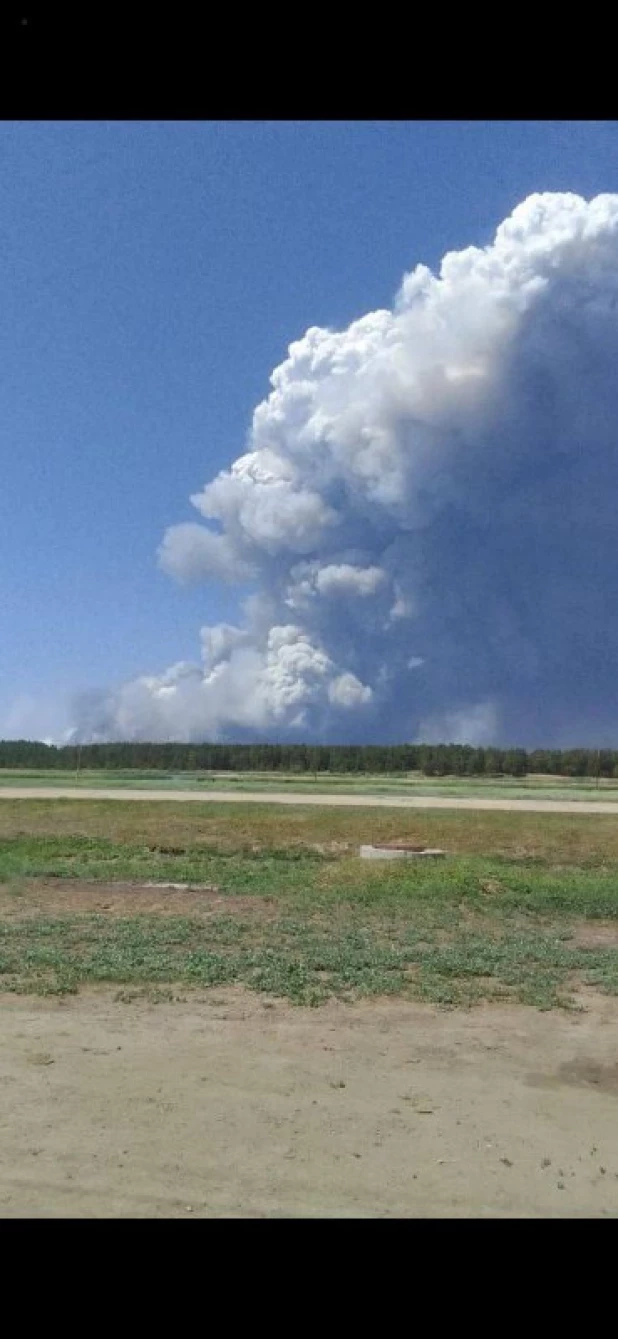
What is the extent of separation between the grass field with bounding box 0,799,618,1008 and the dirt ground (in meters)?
0.75

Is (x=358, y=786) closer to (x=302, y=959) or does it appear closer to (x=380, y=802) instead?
(x=380, y=802)

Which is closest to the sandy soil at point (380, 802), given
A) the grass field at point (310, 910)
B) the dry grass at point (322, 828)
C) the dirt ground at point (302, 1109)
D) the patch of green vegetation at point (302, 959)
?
the dry grass at point (322, 828)

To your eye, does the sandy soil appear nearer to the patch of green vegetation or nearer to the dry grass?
the dry grass

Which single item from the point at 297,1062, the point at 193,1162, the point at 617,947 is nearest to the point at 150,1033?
the point at 297,1062

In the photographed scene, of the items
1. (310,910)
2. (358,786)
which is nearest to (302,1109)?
(310,910)

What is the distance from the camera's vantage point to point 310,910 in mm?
11305

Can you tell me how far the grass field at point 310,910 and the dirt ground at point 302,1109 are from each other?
0.75 m

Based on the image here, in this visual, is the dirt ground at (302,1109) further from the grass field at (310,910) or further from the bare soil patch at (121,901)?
the bare soil patch at (121,901)

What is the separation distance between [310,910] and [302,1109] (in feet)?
21.7

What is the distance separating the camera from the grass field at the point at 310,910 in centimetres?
769
